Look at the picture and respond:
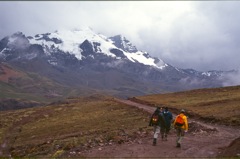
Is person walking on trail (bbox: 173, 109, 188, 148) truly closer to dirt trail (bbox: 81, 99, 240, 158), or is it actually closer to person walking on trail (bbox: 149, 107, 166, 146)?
dirt trail (bbox: 81, 99, 240, 158)

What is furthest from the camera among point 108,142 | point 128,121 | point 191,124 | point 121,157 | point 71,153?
point 128,121

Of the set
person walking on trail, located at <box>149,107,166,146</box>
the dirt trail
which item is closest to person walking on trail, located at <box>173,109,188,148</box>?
the dirt trail

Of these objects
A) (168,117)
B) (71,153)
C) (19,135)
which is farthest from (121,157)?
(19,135)

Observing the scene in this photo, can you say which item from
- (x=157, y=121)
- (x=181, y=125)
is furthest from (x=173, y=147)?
(x=157, y=121)

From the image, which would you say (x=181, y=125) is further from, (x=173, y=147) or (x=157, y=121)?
(x=157, y=121)

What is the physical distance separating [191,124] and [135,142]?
13.0m

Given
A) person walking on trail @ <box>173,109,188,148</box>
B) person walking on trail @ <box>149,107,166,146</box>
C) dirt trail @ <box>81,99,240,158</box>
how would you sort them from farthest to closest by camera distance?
person walking on trail @ <box>149,107,166,146</box> → person walking on trail @ <box>173,109,188,148</box> → dirt trail @ <box>81,99,240,158</box>

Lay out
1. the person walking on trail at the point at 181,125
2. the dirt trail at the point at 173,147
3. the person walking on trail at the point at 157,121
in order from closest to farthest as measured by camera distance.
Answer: the dirt trail at the point at 173,147
the person walking on trail at the point at 181,125
the person walking on trail at the point at 157,121

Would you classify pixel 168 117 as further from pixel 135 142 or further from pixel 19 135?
pixel 19 135

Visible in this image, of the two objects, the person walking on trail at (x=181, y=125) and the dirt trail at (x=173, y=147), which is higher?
the person walking on trail at (x=181, y=125)

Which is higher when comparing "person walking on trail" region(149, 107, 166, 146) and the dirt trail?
"person walking on trail" region(149, 107, 166, 146)

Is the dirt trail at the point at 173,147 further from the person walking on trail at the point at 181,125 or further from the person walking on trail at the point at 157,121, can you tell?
the person walking on trail at the point at 157,121

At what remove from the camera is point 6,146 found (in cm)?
5028

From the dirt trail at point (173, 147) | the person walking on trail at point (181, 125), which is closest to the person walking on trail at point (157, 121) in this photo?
the dirt trail at point (173, 147)
